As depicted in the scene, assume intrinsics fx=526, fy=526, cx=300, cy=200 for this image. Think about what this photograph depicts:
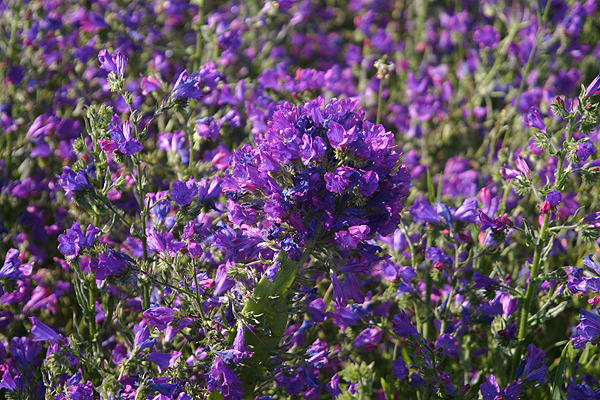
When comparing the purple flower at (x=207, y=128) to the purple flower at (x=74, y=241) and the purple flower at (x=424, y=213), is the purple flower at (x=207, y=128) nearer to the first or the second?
the purple flower at (x=74, y=241)

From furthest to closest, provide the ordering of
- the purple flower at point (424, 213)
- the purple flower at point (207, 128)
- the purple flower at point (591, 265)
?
the purple flower at point (207, 128), the purple flower at point (424, 213), the purple flower at point (591, 265)

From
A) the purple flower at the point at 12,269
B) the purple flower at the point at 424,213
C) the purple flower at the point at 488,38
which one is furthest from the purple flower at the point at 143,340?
the purple flower at the point at 488,38

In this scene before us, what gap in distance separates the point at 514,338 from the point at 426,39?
4.40 metres

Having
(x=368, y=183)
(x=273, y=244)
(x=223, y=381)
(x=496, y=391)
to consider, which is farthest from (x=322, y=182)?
(x=496, y=391)

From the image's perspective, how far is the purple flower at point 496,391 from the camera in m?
2.21

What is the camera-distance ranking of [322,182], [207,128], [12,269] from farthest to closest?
[207,128] → [12,269] → [322,182]

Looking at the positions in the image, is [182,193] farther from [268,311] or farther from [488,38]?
[488,38]

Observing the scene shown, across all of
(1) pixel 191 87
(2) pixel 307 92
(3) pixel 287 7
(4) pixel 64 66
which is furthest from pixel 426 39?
(1) pixel 191 87

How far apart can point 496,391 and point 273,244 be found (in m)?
1.15

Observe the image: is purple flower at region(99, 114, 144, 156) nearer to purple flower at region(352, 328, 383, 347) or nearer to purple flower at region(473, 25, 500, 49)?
purple flower at region(352, 328, 383, 347)

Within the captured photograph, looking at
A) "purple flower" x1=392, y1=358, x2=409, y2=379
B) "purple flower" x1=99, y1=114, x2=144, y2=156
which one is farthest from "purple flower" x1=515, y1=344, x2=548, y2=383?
"purple flower" x1=99, y1=114, x2=144, y2=156

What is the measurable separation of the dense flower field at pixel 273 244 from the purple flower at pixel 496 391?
0.04 ft

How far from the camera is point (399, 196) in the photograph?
6.44ft

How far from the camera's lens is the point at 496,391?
7.32 ft
